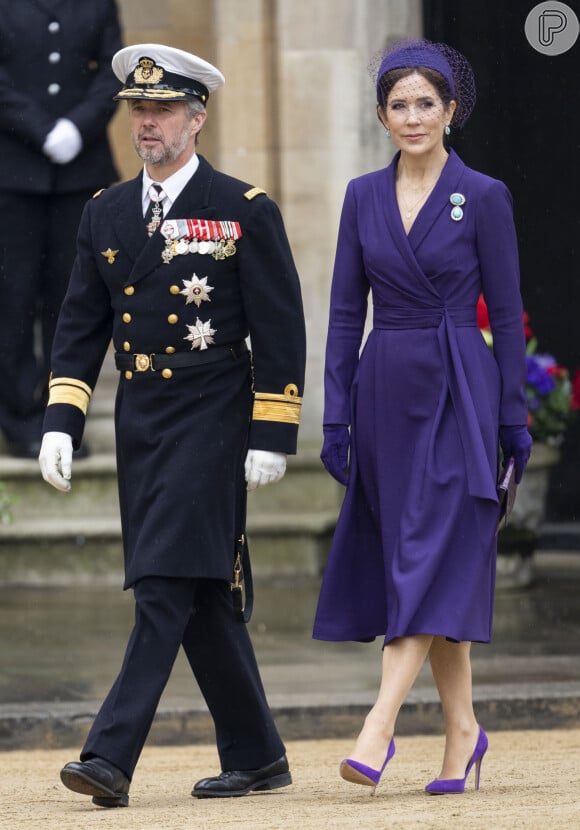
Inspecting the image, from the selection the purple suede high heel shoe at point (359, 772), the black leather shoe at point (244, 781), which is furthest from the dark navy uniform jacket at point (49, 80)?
the purple suede high heel shoe at point (359, 772)

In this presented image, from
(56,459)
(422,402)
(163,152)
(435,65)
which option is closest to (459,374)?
(422,402)

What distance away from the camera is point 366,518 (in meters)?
5.78

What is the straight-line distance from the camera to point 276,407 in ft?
18.9

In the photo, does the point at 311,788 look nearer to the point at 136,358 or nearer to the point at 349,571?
the point at 349,571

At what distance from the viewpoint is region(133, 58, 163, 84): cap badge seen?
227 inches

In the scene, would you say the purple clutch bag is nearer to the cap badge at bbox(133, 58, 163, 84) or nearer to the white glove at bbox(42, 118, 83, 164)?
the cap badge at bbox(133, 58, 163, 84)

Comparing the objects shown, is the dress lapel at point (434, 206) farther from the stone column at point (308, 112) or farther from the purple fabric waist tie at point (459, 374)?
the stone column at point (308, 112)

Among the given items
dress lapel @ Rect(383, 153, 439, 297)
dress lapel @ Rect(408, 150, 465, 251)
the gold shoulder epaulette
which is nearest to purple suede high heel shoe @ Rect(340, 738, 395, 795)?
dress lapel @ Rect(383, 153, 439, 297)

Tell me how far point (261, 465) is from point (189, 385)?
275 mm

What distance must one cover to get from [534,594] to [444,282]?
4159 millimetres

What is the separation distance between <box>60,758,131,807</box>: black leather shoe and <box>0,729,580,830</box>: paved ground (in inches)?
1.7

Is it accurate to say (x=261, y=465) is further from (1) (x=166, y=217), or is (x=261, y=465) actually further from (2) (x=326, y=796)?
(2) (x=326, y=796)

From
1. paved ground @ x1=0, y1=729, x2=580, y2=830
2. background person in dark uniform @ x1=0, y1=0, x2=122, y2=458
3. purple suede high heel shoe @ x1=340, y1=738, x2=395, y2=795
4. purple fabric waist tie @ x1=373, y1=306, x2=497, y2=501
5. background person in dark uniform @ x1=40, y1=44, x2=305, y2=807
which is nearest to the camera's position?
paved ground @ x1=0, y1=729, x2=580, y2=830

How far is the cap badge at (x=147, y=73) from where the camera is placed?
5770mm
